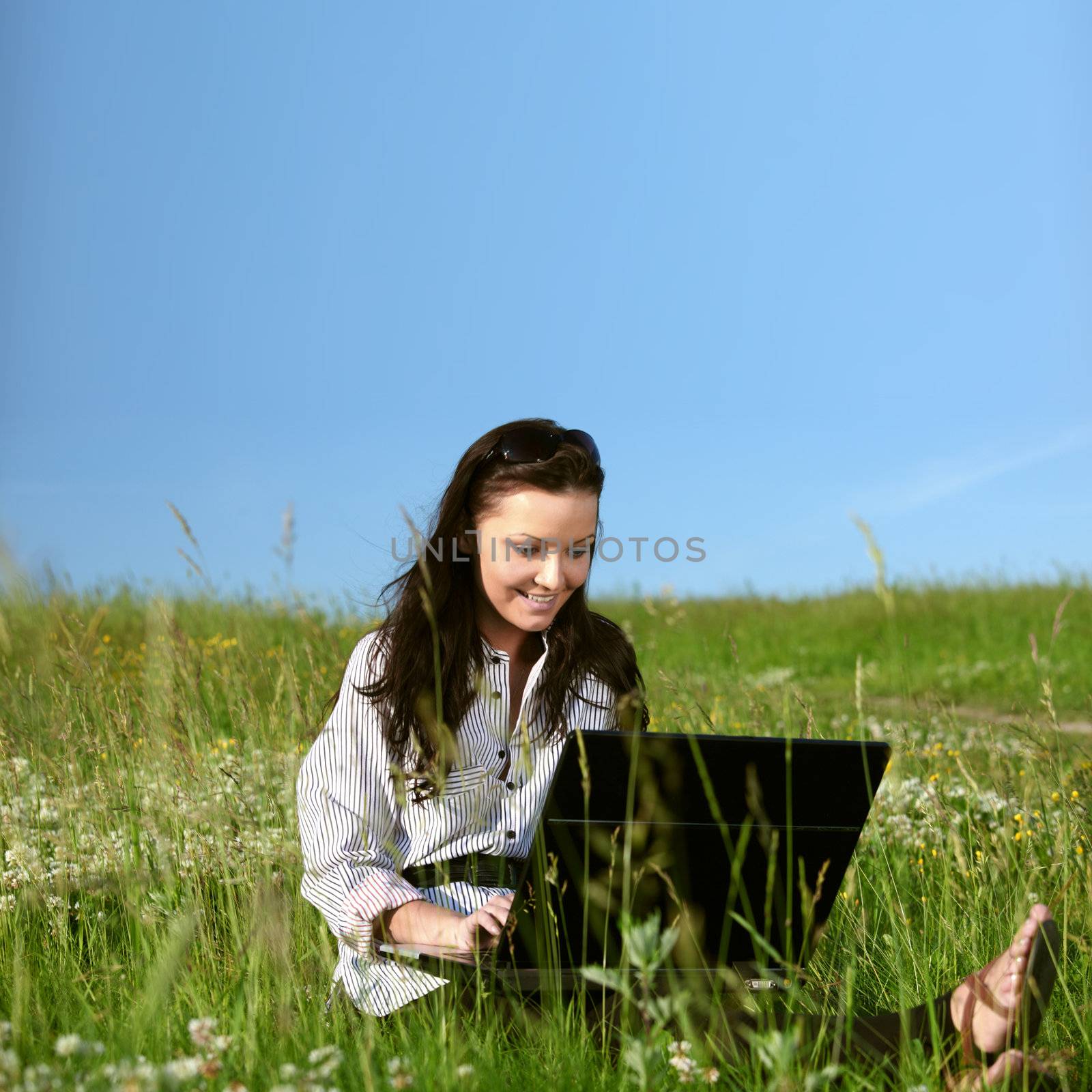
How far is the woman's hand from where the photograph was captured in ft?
7.97

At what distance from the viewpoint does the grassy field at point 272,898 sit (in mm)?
2180

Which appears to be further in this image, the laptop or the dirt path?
the dirt path

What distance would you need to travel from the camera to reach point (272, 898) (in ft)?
9.11

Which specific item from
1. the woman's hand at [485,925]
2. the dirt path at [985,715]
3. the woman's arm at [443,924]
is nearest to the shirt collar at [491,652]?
the woman's arm at [443,924]

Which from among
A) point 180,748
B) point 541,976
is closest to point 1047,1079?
point 541,976

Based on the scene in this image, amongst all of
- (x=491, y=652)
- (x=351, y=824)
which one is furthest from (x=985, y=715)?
(x=351, y=824)

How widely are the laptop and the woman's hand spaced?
0.10 ft

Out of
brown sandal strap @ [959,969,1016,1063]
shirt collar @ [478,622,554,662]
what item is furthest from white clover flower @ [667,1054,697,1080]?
shirt collar @ [478,622,554,662]

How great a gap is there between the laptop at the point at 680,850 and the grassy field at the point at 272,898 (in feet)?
0.54

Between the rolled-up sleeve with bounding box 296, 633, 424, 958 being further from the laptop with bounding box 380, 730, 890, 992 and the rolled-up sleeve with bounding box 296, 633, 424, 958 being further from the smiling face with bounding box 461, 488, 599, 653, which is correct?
the smiling face with bounding box 461, 488, 599, 653

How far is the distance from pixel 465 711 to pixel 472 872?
0.43 meters

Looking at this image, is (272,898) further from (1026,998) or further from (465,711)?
(1026,998)

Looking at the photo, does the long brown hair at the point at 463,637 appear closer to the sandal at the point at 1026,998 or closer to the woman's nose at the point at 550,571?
the woman's nose at the point at 550,571

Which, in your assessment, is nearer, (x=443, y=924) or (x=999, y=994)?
(x=999, y=994)
